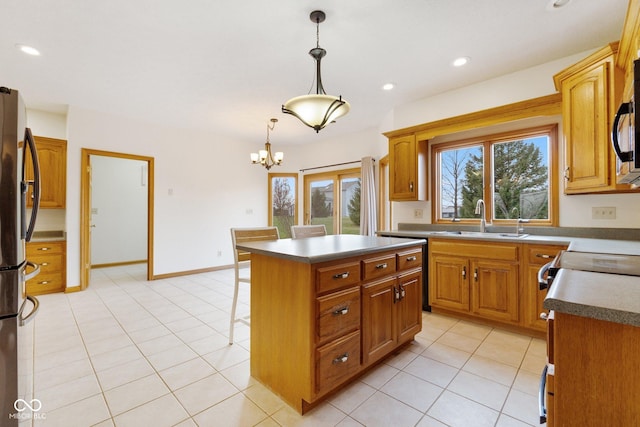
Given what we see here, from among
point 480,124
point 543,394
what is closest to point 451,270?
point 480,124

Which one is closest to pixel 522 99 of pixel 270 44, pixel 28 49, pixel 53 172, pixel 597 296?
pixel 270 44

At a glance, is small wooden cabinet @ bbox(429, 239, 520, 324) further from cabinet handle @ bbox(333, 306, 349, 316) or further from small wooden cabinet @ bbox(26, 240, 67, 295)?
small wooden cabinet @ bbox(26, 240, 67, 295)

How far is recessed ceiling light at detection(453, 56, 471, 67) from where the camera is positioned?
272 cm

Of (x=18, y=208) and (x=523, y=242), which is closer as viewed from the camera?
(x=18, y=208)

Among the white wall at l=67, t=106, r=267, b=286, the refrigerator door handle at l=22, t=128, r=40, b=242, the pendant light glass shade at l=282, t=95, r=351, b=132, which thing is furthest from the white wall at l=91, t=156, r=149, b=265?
the pendant light glass shade at l=282, t=95, r=351, b=132

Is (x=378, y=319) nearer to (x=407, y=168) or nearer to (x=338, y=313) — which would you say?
(x=338, y=313)

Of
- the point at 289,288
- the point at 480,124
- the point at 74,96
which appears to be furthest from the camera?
the point at 74,96

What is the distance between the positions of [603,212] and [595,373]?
2687mm

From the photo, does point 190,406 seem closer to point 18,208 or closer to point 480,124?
point 18,208

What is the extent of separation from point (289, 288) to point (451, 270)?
2.09 m

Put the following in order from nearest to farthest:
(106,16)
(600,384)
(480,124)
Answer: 1. (600,384)
2. (106,16)
3. (480,124)

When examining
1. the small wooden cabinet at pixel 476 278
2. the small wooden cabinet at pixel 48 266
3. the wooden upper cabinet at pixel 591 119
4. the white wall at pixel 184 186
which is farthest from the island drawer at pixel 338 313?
the small wooden cabinet at pixel 48 266

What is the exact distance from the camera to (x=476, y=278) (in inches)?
112

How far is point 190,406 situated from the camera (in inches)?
66.3
